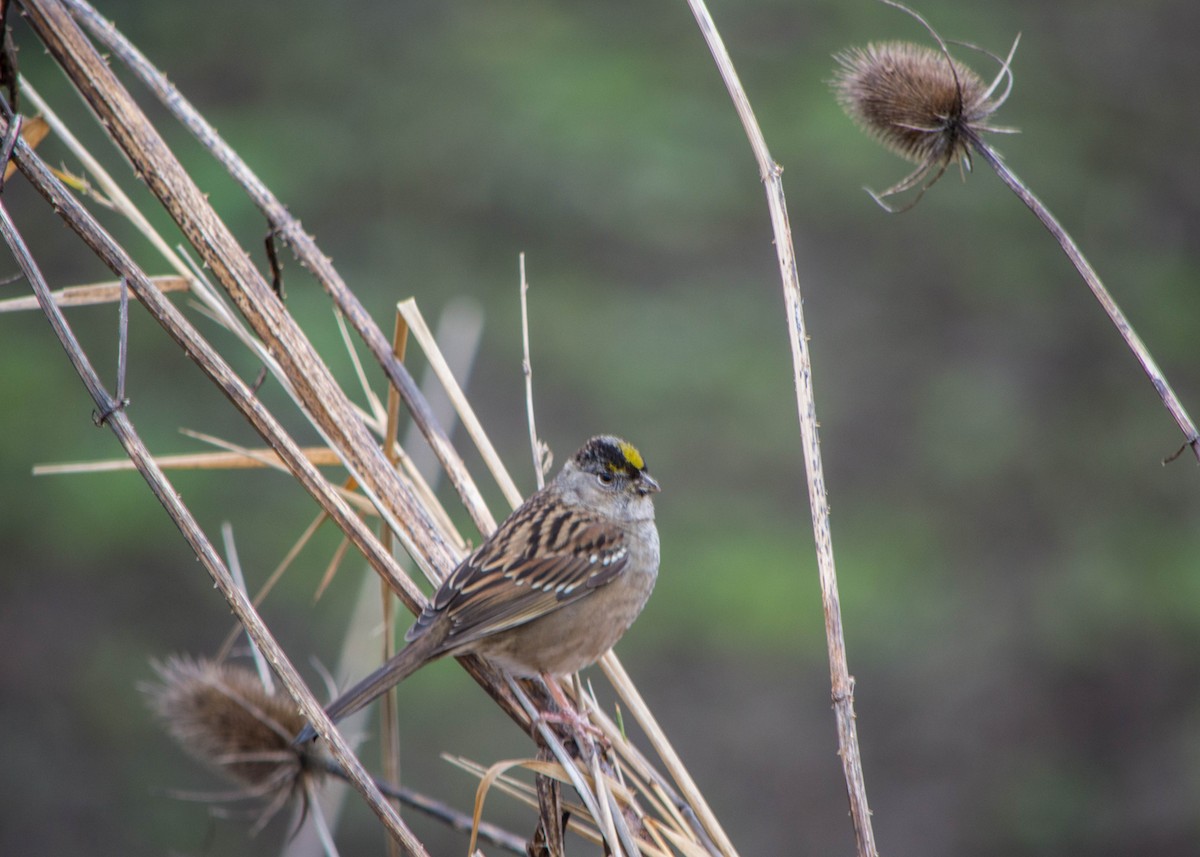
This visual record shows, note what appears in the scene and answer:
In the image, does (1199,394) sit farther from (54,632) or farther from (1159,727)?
(54,632)

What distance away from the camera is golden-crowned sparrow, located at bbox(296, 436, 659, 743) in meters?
3.14

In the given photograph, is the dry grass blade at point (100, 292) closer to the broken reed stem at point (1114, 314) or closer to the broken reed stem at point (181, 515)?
the broken reed stem at point (181, 515)

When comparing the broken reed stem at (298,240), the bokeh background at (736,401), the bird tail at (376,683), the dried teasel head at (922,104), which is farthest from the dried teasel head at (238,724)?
the bokeh background at (736,401)

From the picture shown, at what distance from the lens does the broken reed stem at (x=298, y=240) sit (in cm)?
295

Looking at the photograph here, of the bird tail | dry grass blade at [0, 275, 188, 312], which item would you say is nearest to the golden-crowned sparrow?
the bird tail

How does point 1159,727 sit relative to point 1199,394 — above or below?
below

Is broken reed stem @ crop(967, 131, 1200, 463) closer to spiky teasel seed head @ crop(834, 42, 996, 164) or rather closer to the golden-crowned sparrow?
spiky teasel seed head @ crop(834, 42, 996, 164)

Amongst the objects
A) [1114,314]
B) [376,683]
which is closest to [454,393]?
[376,683]

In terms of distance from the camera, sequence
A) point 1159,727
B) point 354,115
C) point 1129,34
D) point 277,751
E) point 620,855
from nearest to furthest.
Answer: point 620,855
point 277,751
point 1159,727
point 354,115
point 1129,34

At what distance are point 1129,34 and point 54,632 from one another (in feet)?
31.7

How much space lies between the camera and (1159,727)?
743cm

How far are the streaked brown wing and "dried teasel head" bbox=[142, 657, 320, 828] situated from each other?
445mm

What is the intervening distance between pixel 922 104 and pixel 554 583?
6.10ft

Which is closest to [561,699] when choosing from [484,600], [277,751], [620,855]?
[484,600]
